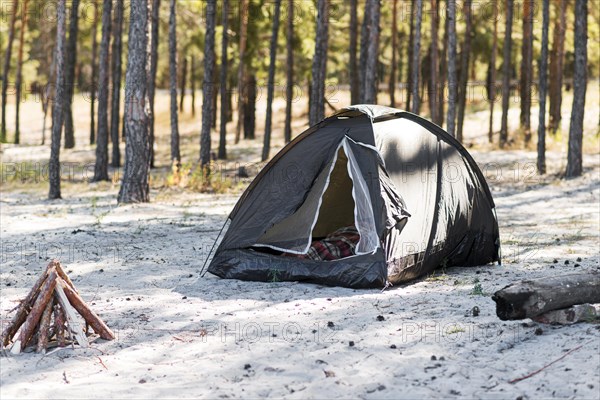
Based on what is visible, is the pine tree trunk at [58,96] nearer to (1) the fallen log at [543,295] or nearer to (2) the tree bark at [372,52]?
(2) the tree bark at [372,52]

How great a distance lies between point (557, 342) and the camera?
22.3 feet

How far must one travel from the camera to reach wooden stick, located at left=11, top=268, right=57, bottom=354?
725 centimetres

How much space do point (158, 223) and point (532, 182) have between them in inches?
442

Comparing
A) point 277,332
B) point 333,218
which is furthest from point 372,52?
point 277,332

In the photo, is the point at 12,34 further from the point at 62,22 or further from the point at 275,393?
the point at 275,393

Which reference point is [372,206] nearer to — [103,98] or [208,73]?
[208,73]

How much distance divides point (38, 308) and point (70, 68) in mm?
28627

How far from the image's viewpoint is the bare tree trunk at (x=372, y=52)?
19.0 meters

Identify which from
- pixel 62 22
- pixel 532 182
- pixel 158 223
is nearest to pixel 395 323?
pixel 158 223

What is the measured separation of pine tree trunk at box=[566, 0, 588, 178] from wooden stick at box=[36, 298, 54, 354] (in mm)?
16808

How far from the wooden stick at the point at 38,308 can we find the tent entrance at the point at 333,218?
3.53m

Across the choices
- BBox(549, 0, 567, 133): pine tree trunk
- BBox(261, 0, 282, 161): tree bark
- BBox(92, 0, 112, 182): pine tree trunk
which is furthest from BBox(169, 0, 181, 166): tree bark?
BBox(549, 0, 567, 133): pine tree trunk

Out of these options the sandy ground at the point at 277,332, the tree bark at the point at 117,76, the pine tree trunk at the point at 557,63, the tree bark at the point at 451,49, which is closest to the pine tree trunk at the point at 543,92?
the tree bark at the point at 451,49

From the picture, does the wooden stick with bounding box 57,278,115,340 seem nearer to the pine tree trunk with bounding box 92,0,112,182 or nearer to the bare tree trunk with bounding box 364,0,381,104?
the bare tree trunk with bounding box 364,0,381,104
